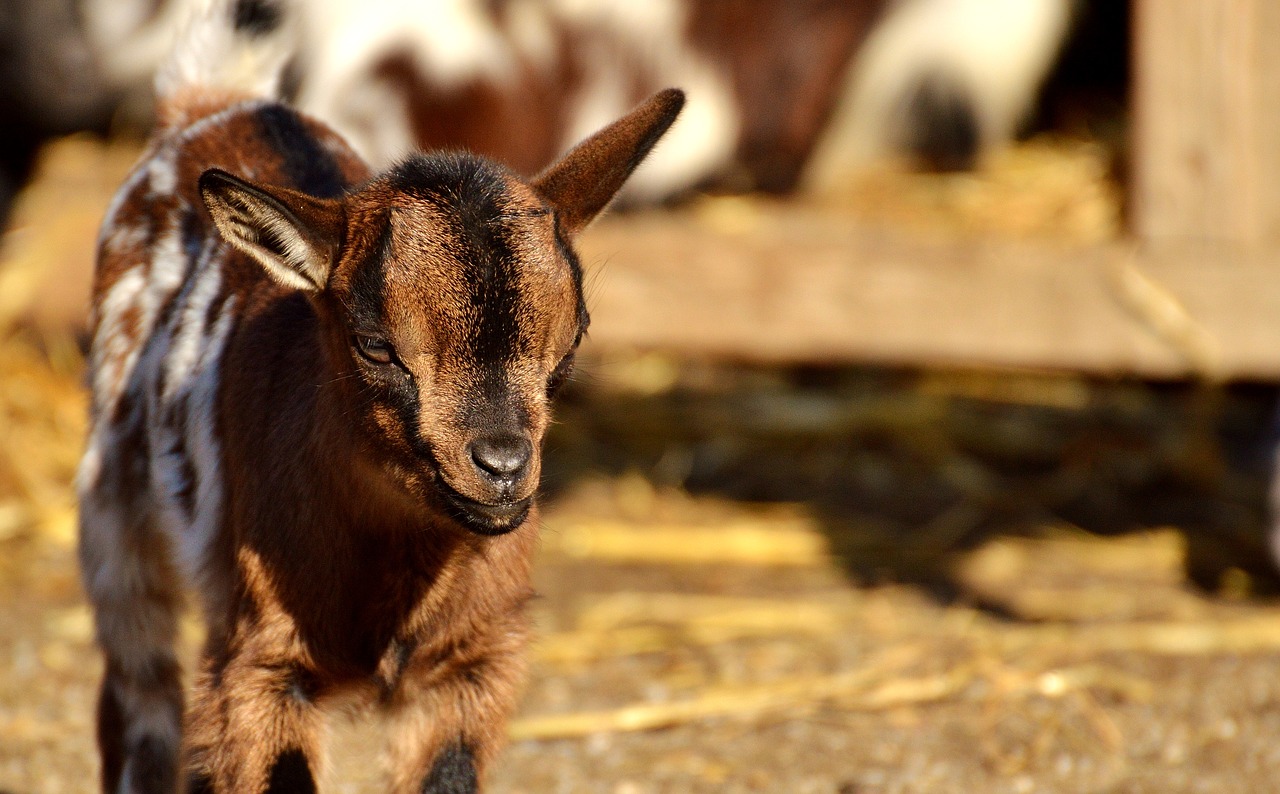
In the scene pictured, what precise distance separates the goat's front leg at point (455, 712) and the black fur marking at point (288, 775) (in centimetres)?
19

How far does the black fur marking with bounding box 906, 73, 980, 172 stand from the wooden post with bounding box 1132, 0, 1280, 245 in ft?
5.09

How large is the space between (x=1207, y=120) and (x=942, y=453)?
192 cm

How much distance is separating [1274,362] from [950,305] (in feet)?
2.84

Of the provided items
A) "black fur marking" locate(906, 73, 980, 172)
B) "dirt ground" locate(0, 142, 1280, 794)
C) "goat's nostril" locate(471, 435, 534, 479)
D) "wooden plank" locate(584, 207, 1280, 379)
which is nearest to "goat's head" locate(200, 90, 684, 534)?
"goat's nostril" locate(471, 435, 534, 479)

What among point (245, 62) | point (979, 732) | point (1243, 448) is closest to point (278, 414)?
point (245, 62)

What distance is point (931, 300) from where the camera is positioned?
4527 mm

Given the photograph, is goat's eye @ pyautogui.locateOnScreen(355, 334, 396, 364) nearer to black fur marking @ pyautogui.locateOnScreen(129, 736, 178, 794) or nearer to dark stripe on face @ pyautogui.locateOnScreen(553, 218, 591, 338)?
dark stripe on face @ pyautogui.locateOnScreen(553, 218, 591, 338)

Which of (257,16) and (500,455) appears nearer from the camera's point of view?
(500,455)

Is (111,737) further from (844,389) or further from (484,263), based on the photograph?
(844,389)

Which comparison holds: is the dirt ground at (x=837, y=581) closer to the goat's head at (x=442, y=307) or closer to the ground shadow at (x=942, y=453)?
the ground shadow at (x=942, y=453)

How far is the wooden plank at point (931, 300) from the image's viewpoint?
4371 millimetres

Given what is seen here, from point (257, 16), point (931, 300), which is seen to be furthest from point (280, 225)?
point (931, 300)

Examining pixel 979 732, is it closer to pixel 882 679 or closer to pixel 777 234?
pixel 882 679

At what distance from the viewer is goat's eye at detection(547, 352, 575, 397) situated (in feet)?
7.54
